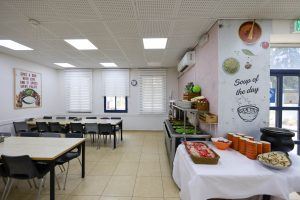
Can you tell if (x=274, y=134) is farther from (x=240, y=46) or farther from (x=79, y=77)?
(x=79, y=77)

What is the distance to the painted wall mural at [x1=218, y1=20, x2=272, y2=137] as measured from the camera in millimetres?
2980

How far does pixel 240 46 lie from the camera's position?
3.00 m

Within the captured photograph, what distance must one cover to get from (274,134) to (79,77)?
7.49 m

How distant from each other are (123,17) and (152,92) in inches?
202

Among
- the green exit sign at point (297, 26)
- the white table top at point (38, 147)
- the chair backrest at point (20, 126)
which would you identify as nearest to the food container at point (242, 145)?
the green exit sign at point (297, 26)

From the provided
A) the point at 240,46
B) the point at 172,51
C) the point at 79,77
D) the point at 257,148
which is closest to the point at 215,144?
the point at 257,148

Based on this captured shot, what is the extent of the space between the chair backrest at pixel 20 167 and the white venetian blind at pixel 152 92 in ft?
18.6

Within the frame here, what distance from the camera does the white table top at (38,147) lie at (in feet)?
8.27

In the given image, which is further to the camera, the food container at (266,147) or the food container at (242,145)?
the food container at (242,145)

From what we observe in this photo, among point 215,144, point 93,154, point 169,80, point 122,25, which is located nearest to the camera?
point 215,144

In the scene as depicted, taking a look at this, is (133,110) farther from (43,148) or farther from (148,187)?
(43,148)

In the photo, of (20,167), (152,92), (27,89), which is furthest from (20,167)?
(152,92)

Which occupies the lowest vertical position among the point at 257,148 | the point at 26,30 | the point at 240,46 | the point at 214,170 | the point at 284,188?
the point at 284,188

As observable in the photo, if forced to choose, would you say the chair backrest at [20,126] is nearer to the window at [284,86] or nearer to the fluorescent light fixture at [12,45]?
the fluorescent light fixture at [12,45]
